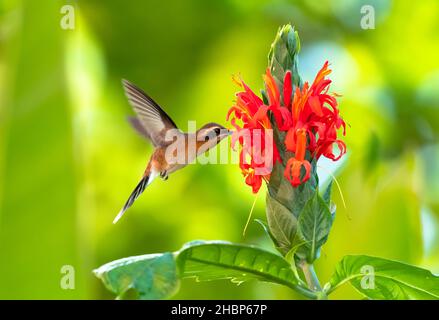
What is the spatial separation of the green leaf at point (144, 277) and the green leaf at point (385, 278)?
293mm

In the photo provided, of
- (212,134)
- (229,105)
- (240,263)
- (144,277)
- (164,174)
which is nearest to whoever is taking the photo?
(144,277)

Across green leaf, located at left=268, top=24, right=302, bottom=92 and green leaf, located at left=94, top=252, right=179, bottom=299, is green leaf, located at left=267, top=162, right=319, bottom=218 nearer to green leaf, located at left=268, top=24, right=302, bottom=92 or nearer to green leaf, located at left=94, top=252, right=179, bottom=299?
green leaf, located at left=268, top=24, right=302, bottom=92

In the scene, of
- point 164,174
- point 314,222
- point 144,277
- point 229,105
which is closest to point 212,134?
point 164,174

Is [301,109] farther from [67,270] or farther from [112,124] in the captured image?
[112,124]

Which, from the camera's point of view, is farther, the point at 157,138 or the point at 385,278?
the point at 157,138

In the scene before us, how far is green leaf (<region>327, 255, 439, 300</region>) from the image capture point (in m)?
1.00

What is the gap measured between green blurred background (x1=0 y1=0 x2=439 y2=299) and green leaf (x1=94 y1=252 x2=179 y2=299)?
0.97 meters

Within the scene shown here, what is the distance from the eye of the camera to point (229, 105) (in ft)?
7.88

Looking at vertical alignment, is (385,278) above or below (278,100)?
below

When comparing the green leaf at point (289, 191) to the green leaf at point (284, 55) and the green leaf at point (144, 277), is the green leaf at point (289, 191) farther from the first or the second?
the green leaf at point (144, 277)

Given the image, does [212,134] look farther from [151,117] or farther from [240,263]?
[240,263]

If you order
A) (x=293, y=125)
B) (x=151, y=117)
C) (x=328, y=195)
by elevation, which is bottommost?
(x=328, y=195)

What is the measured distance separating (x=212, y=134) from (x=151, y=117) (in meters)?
0.30

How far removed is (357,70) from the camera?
7.95ft
